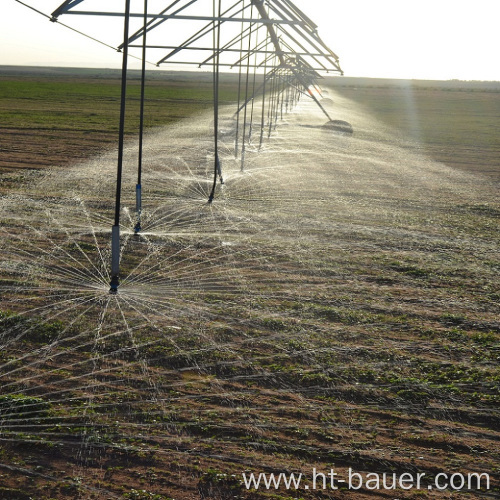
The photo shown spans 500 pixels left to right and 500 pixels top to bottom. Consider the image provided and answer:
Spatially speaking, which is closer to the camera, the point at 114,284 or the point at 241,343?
the point at 241,343

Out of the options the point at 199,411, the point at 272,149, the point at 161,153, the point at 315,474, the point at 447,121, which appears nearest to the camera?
the point at 315,474

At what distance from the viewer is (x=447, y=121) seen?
2998cm

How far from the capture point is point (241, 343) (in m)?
4.45

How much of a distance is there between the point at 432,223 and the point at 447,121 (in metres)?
23.3

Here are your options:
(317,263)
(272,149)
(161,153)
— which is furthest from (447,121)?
(317,263)

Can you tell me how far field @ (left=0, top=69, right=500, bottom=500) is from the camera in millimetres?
3102

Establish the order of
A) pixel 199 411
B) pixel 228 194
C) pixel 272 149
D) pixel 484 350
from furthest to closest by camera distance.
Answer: pixel 272 149
pixel 228 194
pixel 484 350
pixel 199 411

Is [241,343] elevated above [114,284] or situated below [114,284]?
below

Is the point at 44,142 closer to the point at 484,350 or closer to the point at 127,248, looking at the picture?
the point at 127,248

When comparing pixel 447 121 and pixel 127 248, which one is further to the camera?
pixel 447 121

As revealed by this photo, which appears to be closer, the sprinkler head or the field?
the field

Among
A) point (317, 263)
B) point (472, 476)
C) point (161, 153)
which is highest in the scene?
point (161, 153)

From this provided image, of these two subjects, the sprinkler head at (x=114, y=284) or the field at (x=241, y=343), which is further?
the sprinkler head at (x=114, y=284)

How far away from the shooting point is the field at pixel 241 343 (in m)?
3.10
